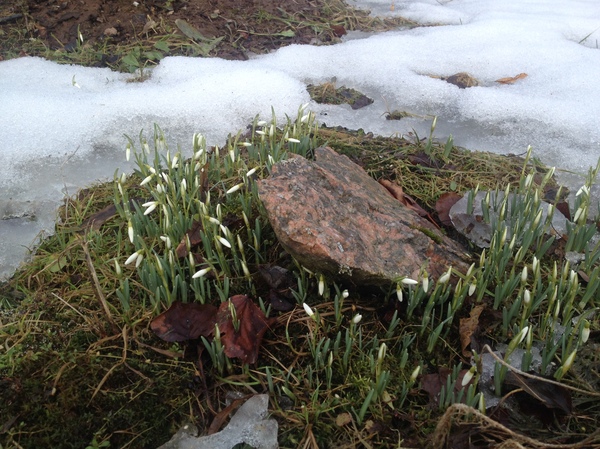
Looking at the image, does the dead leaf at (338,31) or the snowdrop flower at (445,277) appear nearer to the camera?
the snowdrop flower at (445,277)

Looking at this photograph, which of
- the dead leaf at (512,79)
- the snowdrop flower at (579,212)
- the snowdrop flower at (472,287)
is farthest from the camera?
the dead leaf at (512,79)

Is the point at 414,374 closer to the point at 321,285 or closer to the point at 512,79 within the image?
the point at 321,285

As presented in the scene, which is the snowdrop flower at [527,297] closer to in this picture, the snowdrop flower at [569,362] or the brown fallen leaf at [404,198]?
the snowdrop flower at [569,362]

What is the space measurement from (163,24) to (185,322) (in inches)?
132

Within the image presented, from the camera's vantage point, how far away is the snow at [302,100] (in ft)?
10.4

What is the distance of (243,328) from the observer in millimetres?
2041

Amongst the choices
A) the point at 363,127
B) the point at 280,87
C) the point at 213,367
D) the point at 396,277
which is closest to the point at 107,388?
the point at 213,367

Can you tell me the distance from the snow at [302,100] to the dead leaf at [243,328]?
3.49 feet

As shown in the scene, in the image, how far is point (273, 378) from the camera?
197cm

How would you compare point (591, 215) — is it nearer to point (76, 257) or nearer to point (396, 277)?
point (396, 277)

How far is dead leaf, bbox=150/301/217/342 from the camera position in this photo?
2.04m

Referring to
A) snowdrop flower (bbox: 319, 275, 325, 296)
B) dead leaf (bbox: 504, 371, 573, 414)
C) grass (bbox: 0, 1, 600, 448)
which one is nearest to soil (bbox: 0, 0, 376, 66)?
grass (bbox: 0, 1, 600, 448)

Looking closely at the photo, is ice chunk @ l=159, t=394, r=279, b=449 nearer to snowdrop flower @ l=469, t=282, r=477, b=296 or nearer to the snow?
snowdrop flower @ l=469, t=282, r=477, b=296

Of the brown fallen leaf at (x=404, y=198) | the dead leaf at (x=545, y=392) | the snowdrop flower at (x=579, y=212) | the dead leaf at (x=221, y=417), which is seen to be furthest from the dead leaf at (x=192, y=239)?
the snowdrop flower at (x=579, y=212)
